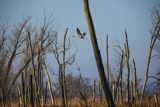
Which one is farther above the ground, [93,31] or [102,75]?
[93,31]

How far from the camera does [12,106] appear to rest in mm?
13594

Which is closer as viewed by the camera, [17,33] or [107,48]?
[107,48]

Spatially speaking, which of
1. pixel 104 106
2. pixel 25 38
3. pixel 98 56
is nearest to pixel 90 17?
pixel 98 56

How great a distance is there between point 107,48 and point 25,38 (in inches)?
490

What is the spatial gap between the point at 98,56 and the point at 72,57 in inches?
677

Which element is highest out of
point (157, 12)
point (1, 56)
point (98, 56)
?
point (157, 12)

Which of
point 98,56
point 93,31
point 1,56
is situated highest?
point 1,56

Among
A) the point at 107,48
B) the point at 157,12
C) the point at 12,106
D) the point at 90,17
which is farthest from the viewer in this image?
the point at 157,12

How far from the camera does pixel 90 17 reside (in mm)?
6074

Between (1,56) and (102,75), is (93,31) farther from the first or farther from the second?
(1,56)

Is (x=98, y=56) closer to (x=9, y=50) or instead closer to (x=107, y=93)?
(x=107, y=93)

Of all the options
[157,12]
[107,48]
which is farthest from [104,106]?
[157,12]

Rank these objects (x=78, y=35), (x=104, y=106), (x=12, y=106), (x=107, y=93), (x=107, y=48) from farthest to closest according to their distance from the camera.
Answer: (x=107, y=48)
(x=12, y=106)
(x=104, y=106)
(x=78, y=35)
(x=107, y=93)

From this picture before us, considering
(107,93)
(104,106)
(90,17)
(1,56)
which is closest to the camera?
(107,93)
